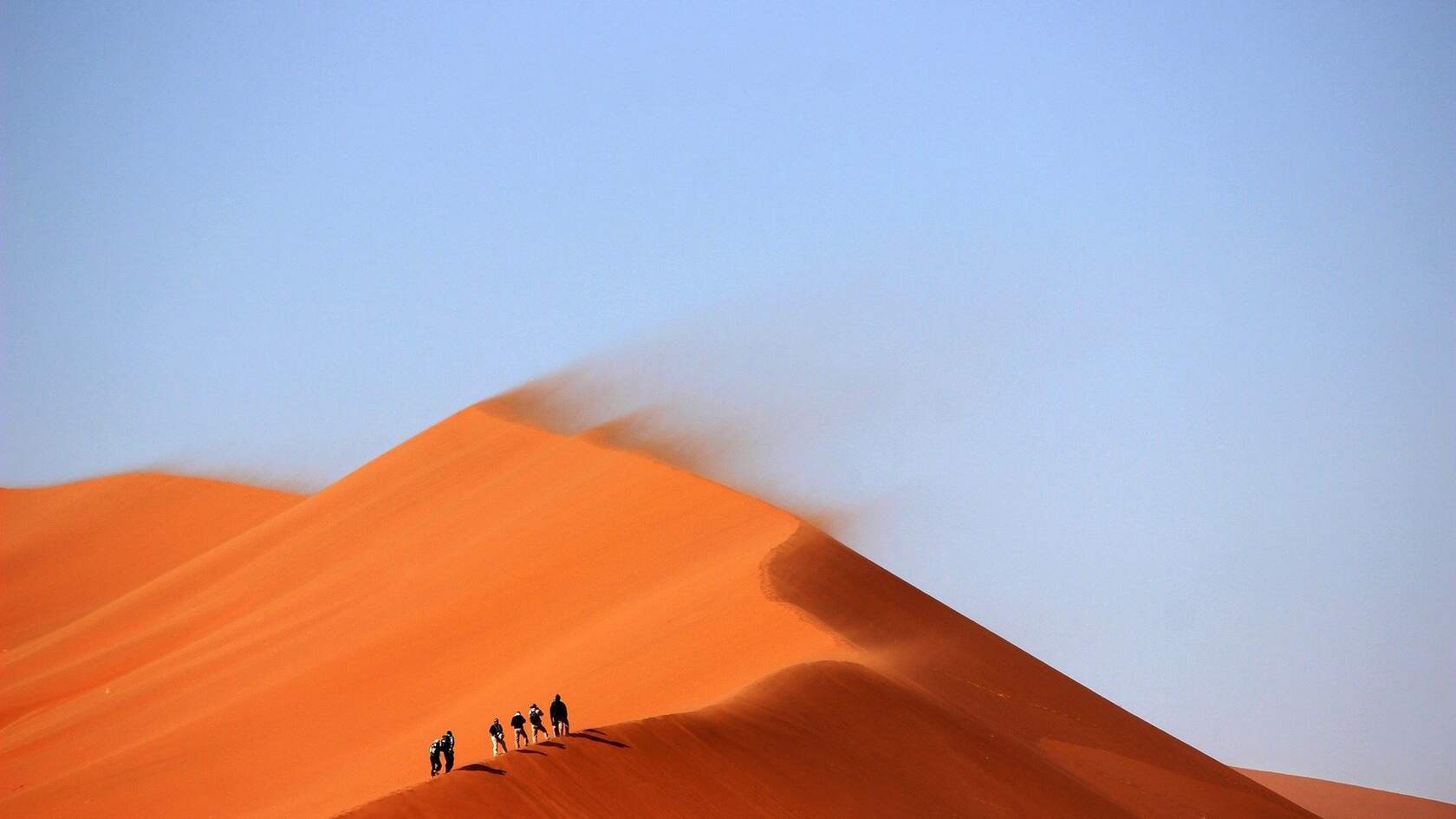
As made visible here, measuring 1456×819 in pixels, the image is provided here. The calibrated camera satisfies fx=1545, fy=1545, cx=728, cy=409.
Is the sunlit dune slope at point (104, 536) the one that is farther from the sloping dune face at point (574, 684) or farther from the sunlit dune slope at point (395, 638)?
the sloping dune face at point (574, 684)

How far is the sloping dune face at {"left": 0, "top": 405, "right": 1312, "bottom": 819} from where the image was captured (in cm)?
1984

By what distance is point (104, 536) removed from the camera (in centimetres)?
6316

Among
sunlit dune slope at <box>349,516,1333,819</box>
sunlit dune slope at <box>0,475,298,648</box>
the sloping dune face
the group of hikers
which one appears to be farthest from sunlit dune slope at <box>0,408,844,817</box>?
sunlit dune slope at <box>0,475,298,648</box>

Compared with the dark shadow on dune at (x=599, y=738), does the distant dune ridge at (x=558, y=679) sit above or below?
above

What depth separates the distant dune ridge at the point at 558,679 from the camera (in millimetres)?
19984

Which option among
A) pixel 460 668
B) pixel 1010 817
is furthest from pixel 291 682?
pixel 1010 817

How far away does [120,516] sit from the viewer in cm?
6512

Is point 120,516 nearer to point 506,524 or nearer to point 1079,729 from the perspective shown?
point 506,524

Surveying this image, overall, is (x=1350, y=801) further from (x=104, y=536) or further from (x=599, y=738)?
(x=104, y=536)

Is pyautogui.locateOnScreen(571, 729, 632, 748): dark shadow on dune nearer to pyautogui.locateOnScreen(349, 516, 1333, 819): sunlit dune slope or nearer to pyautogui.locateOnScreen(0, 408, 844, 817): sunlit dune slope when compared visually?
pyautogui.locateOnScreen(349, 516, 1333, 819): sunlit dune slope

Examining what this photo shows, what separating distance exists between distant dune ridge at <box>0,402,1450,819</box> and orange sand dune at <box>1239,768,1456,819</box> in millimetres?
21293

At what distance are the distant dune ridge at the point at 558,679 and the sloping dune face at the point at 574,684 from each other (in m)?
0.07

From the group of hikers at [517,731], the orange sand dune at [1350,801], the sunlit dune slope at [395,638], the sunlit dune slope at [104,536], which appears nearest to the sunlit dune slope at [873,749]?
the group of hikers at [517,731]

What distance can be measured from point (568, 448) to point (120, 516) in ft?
94.4
